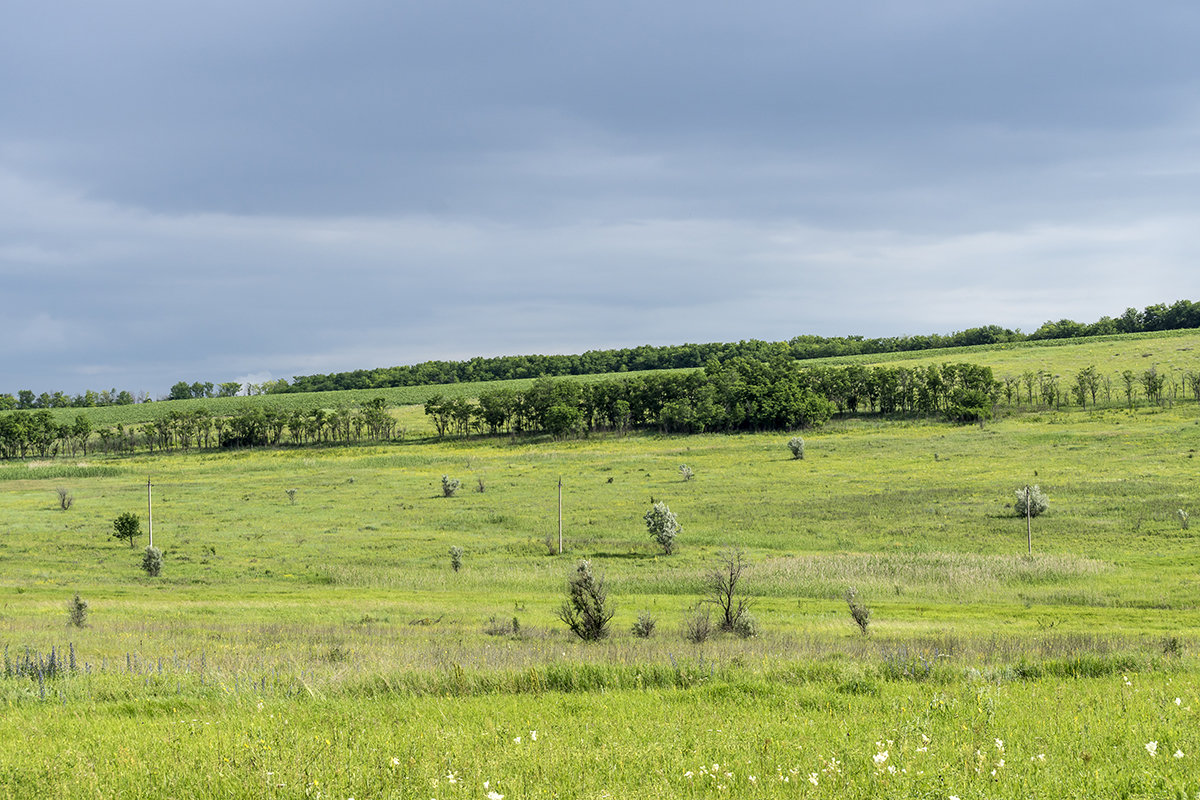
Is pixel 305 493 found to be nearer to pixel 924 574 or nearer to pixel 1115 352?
pixel 924 574

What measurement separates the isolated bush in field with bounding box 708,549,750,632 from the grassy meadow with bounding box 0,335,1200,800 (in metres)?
1.02

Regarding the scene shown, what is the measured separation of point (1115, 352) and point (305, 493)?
16119 centimetres

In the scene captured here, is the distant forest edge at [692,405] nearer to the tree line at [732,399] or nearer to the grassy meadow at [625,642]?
the tree line at [732,399]

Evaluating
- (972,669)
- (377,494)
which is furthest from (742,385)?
(972,669)

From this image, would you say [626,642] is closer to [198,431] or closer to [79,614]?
[79,614]

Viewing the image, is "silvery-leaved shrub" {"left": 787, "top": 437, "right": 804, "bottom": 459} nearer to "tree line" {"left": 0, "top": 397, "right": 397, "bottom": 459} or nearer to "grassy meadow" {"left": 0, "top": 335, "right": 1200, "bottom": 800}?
"grassy meadow" {"left": 0, "top": 335, "right": 1200, "bottom": 800}

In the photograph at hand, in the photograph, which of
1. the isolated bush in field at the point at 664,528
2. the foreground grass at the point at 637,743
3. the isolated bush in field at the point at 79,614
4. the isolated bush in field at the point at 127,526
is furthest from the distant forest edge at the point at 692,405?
the foreground grass at the point at 637,743

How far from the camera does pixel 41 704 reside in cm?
1156

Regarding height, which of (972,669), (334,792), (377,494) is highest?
(334,792)

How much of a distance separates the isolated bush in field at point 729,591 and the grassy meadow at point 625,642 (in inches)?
40.1

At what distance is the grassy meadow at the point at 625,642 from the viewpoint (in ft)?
25.3

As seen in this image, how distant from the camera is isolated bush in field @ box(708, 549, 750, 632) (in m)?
22.7

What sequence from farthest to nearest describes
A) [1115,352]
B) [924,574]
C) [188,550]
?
[1115,352]
[188,550]
[924,574]

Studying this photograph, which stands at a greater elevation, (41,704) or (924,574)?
(41,704)
